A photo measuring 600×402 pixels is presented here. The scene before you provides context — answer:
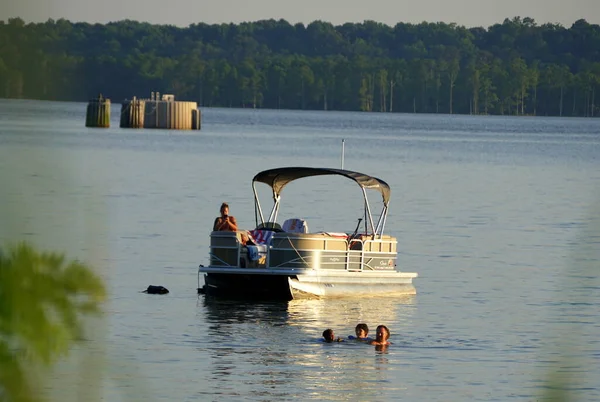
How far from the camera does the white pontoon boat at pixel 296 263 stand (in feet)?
87.9

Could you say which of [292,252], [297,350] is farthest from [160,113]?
[297,350]

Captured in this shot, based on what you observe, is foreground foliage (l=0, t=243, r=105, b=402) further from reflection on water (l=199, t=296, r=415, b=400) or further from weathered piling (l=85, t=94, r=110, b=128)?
weathered piling (l=85, t=94, r=110, b=128)

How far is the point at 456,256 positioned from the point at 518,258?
6.62ft

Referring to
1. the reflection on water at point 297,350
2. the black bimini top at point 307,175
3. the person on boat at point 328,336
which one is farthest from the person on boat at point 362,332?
the black bimini top at point 307,175

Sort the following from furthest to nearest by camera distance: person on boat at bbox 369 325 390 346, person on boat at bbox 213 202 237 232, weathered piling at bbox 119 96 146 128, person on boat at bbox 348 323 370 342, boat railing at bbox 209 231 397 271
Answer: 1. weathered piling at bbox 119 96 146 128
2. person on boat at bbox 213 202 237 232
3. boat railing at bbox 209 231 397 271
4. person on boat at bbox 348 323 370 342
5. person on boat at bbox 369 325 390 346

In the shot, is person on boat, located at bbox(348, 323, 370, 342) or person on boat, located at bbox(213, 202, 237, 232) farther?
person on boat, located at bbox(213, 202, 237, 232)

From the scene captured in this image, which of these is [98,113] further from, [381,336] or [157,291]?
[381,336]

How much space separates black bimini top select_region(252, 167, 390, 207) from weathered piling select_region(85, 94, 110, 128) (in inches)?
4390

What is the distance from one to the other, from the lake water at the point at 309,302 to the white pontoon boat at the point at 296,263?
326 mm

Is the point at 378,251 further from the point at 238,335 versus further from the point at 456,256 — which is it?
the point at 456,256

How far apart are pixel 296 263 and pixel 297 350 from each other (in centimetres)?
444

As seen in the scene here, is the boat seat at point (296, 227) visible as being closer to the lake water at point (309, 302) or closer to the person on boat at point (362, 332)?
the lake water at point (309, 302)

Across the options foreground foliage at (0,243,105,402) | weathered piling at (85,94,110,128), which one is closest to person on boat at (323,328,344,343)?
foreground foliage at (0,243,105,402)

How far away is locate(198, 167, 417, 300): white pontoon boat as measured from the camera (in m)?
26.8
